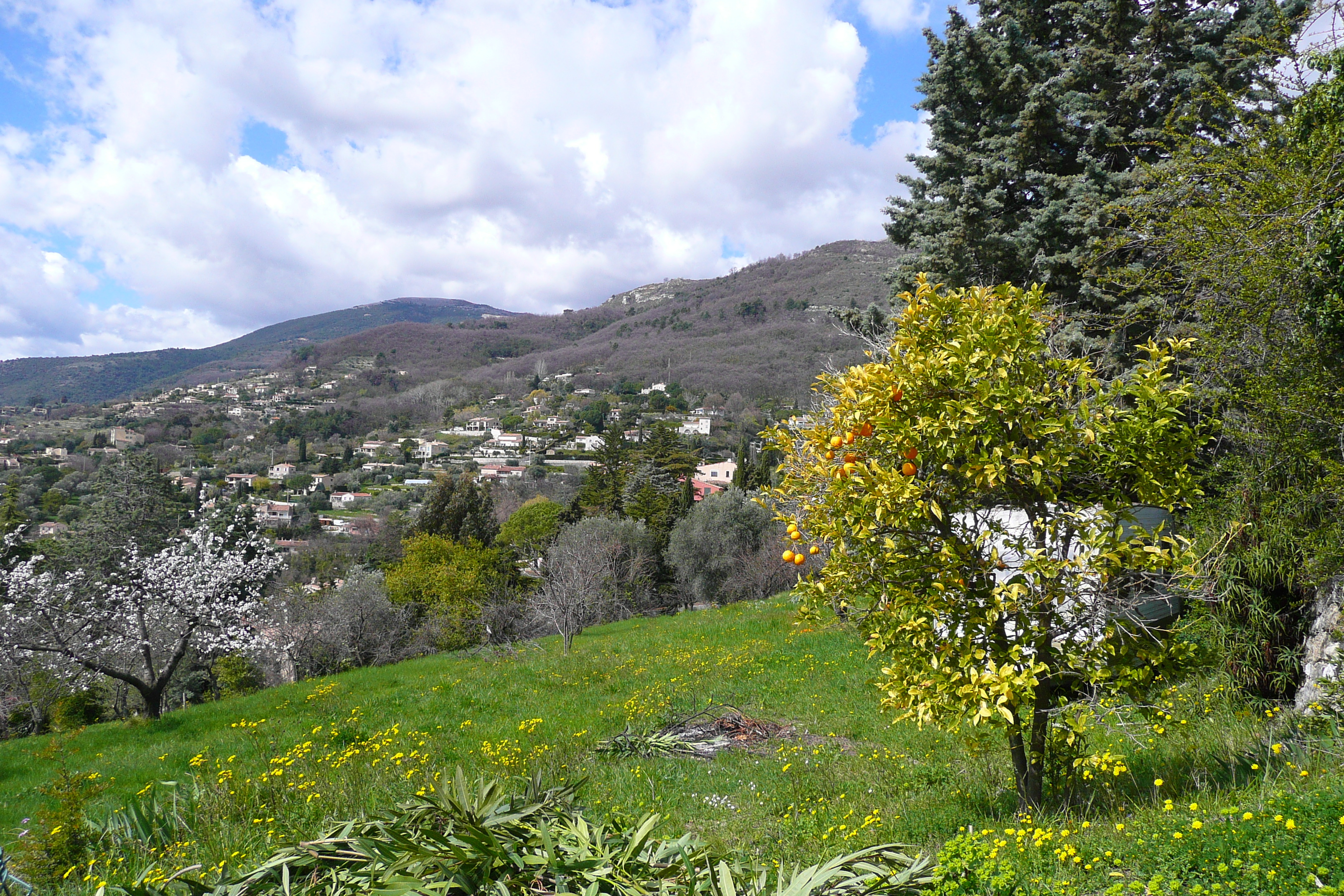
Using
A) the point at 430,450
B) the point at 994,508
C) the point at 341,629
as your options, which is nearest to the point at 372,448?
the point at 430,450

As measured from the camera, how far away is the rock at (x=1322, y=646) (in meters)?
4.39

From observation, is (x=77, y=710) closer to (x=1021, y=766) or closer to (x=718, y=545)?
(x=718, y=545)

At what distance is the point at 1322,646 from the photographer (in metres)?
4.70

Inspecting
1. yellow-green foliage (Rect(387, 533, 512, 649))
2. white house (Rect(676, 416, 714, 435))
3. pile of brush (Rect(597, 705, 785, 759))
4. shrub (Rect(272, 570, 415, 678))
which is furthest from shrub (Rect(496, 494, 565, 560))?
white house (Rect(676, 416, 714, 435))

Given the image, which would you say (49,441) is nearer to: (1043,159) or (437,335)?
(437,335)

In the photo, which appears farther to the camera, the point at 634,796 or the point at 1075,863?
the point at 634,796

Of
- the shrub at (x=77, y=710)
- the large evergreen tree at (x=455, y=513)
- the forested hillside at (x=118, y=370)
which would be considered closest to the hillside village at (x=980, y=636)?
the shrub at (x=77, y=710)

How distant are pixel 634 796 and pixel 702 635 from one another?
28.2ft

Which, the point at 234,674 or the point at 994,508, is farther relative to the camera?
the point at 234,674

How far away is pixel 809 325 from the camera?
90.6 meters

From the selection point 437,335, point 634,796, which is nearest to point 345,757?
point 634,796

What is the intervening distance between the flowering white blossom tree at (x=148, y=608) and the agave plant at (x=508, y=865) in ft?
40.6

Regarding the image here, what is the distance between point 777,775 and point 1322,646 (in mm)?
4052

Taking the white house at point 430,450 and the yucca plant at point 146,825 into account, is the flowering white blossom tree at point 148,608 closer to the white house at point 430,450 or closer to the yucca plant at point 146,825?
the yucca plant at point 146,825
